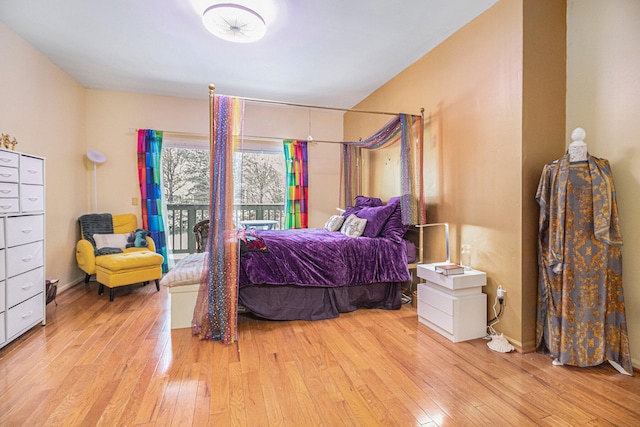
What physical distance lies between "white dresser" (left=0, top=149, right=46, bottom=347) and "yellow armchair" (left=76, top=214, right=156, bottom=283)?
3.27ft

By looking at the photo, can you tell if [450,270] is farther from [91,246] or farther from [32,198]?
[91,246]

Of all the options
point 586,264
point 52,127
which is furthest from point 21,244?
point 586,264

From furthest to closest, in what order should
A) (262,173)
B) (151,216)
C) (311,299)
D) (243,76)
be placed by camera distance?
(262,173), (151,216), (243,76), (311,299)

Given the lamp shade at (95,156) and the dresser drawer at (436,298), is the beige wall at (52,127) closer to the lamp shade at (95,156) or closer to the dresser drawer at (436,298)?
the lamp shade at (95,156)

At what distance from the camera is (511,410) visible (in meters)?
1.59

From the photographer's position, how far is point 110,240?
3.95 m

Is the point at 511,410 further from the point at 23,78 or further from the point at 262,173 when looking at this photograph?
the point at 23,78

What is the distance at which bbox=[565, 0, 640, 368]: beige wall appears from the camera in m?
1.93

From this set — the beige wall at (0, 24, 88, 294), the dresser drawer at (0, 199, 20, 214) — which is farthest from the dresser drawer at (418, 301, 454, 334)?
the beige wall at (0, 24, 88, 294)

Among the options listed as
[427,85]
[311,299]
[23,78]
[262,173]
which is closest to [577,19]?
[427,85]

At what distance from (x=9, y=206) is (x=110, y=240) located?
1.78 metres

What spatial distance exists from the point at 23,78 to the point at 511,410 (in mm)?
4949

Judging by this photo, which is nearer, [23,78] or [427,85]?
[23,78]

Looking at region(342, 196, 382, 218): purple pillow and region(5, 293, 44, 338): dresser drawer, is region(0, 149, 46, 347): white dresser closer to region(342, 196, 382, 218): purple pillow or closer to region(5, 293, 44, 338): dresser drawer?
region(5, 293, 44, 338): dresser drawer
